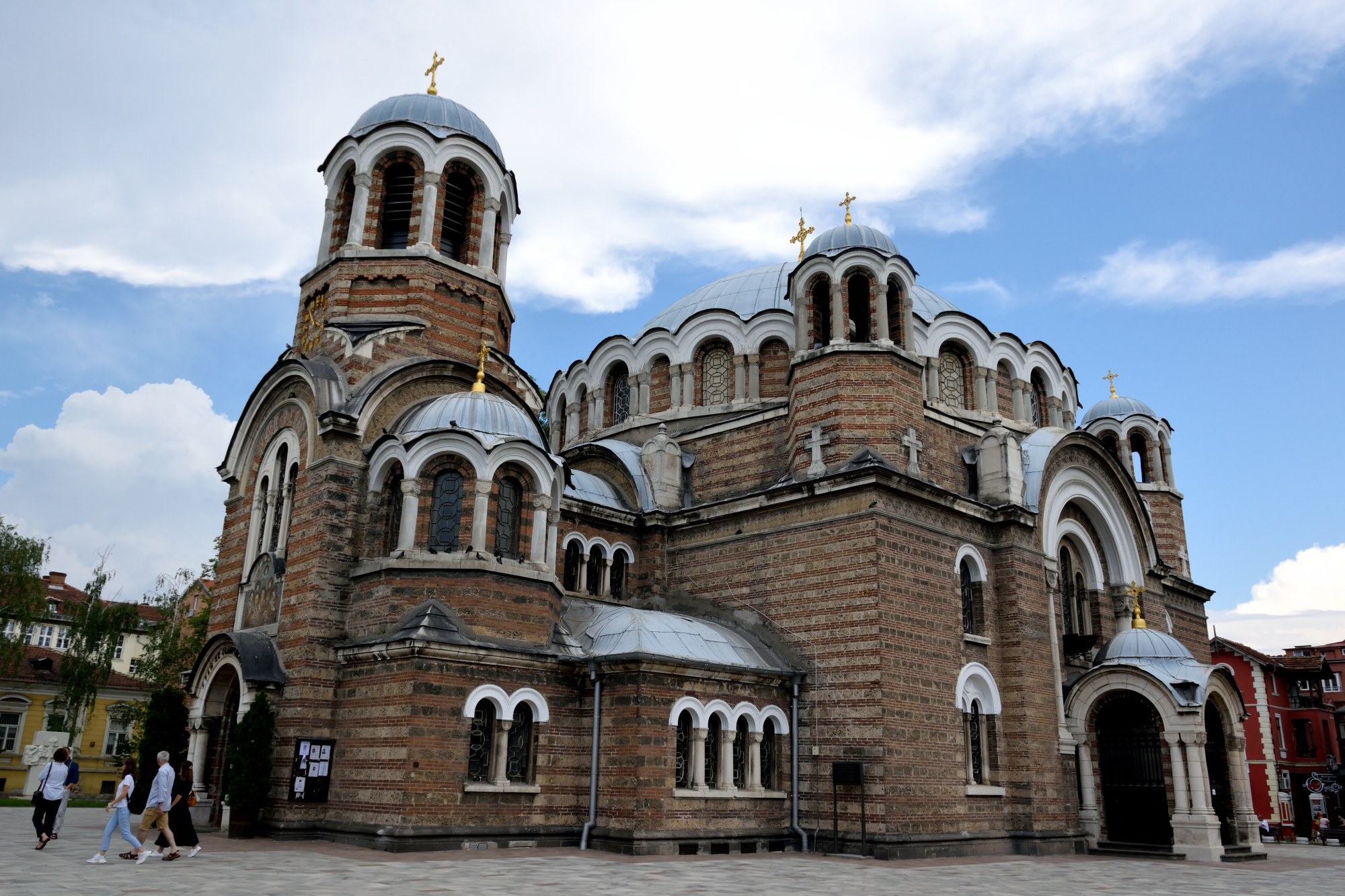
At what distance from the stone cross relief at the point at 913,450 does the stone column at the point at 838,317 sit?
1.90 metres

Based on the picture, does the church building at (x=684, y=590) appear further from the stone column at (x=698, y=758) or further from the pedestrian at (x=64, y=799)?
the pedestrian at (x=64, y=799)

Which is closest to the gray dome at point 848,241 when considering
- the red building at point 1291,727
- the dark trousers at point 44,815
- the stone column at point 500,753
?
the stone column at point 500,753

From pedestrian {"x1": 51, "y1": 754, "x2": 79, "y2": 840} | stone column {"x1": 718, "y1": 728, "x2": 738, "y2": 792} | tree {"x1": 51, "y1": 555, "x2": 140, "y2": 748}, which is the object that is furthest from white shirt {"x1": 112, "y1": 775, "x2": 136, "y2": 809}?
tree {"x1": 51, "y1": 555, "x2": 140, "y2": 748}

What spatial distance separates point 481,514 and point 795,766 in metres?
6.07

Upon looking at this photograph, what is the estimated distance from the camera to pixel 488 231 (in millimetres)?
18891

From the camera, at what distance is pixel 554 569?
49.6ft

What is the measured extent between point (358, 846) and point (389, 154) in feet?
38.7

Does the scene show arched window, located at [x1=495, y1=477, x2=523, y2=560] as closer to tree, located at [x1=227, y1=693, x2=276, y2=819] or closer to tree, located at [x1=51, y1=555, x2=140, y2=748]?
tree, located at [x1=227, y1=693, x2=276, y2=819]

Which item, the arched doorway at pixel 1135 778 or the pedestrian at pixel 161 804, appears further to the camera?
the arched doorway at pixel 1135 778

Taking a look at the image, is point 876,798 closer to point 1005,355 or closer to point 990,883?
point 990,883

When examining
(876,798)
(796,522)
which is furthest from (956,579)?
(876,798)

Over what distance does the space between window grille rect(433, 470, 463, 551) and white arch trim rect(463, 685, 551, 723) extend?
2.11 meters

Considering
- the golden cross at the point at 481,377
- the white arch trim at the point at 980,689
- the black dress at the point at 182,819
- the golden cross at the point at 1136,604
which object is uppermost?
the golden cross at the point at 481,377

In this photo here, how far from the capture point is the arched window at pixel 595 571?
17.9 m
